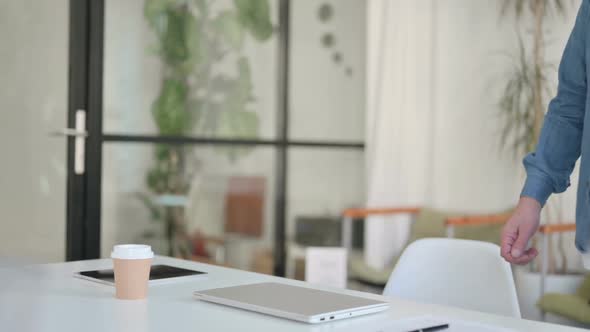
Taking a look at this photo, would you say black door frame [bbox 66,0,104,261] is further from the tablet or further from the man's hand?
the man's hand

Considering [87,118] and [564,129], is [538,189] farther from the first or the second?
[87,118]

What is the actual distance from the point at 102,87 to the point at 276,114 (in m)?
1.16

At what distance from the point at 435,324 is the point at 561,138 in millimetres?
562

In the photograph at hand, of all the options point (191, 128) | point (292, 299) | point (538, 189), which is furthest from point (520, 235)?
point (191, 128)

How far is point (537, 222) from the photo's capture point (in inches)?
66.0

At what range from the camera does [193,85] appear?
4.48m

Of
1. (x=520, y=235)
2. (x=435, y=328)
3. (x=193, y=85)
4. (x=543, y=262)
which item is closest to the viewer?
(x=435, y=328)

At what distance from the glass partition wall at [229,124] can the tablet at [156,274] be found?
89.8 inches

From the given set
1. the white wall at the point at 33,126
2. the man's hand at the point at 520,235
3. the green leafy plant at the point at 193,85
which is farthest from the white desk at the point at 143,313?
the green leafy plant at the point at 193,85

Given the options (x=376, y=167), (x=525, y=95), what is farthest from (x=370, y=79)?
(x=525, y=95)

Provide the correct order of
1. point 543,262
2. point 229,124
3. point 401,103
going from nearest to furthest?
point 543,262 → point 229,124 → point 401,103

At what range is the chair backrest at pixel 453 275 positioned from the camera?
6.40ft

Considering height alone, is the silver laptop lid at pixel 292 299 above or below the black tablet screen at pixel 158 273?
above

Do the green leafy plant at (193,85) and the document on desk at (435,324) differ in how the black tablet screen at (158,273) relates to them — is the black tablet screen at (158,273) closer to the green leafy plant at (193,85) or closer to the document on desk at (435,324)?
the document on desk at (435,324)
